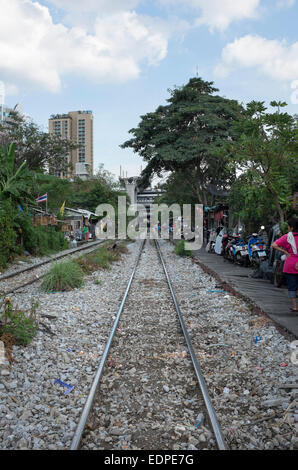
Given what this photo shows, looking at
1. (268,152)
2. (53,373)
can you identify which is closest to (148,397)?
(53,373)

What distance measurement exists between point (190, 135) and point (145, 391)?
19.9 metres

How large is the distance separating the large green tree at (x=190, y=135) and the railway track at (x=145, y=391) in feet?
52.4

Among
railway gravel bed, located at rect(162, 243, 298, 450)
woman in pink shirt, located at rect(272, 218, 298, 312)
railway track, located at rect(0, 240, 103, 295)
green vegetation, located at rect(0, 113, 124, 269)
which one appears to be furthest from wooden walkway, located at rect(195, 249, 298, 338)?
green vegetation, located at rect(0, 113, 124, 269)

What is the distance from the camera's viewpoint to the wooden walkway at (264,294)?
20.5 feet

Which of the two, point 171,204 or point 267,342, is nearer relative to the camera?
point 267,342

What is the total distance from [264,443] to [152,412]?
1.17 meters

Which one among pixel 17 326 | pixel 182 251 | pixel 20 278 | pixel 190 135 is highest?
pixel 190 135

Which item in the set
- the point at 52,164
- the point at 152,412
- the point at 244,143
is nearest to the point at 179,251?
the point at 244,143

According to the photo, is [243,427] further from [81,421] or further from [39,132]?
[39,132]

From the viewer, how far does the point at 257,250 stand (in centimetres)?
1146

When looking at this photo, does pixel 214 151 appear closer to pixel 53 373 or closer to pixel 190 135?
pixel 53 373

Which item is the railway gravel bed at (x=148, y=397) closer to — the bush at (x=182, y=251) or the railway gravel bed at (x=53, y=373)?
the railway gravel bed at (x=53, y=373)

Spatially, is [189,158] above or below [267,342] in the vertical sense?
above

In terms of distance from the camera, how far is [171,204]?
33906 millimetres
